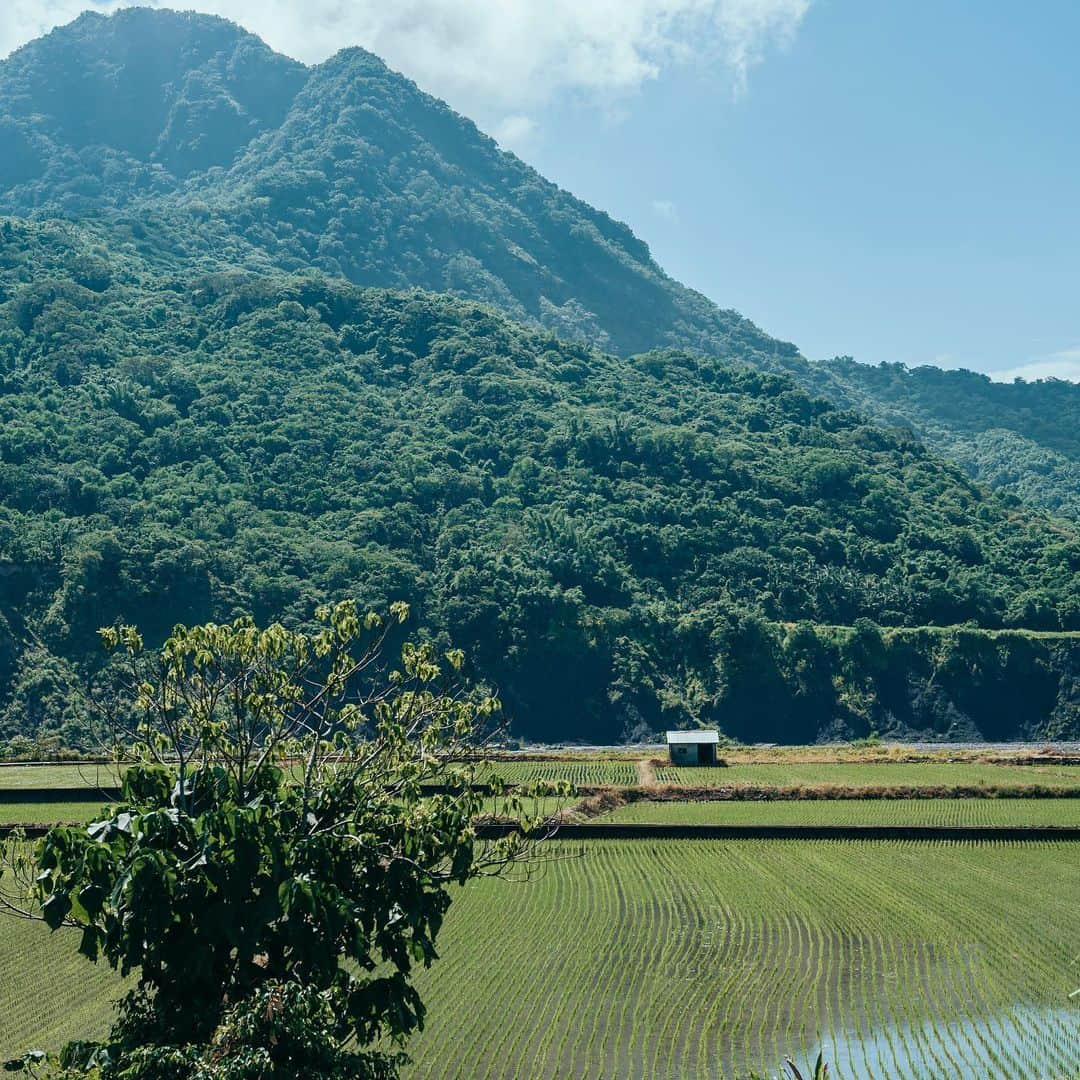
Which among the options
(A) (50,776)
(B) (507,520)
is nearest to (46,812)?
(A) (50,776)

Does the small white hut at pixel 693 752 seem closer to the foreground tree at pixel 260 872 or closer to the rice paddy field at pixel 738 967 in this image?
the rice paddy field at pixel 738 967

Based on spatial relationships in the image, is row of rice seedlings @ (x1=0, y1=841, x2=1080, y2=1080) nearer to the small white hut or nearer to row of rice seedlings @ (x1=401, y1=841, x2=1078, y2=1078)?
row of rice seedlings @ (x1=401, y1=841, x2=1078, y2=1078)

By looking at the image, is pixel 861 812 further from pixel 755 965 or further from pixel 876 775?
pixel 755 965

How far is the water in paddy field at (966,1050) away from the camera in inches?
867

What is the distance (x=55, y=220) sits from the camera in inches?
6289

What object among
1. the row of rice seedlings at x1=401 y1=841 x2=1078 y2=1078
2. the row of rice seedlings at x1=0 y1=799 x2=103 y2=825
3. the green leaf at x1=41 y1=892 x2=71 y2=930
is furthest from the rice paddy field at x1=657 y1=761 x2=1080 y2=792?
the green leaf at x1=41 y1=892 x2=71 y2=930

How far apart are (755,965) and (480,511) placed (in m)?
80.6

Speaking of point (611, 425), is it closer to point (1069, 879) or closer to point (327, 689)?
point (1069, 879)

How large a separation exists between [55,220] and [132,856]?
161144mm

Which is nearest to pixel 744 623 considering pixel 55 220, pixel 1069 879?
pixel 1069 879

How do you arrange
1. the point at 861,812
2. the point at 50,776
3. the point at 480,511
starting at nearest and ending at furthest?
the point at 861,812 < the point at 50,776 < the point at 480,511

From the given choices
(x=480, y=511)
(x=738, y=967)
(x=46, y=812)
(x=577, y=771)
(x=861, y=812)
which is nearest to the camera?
(x=738, y=967)

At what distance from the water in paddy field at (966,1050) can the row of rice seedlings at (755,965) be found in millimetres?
52

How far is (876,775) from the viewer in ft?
191
